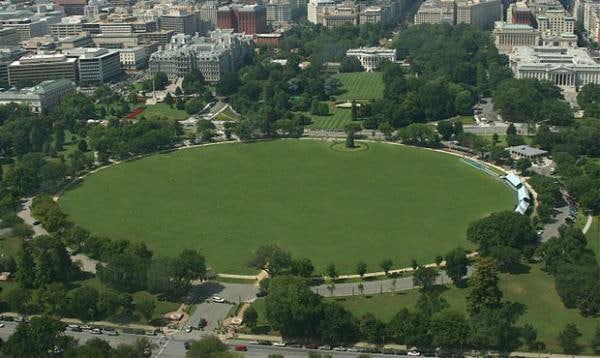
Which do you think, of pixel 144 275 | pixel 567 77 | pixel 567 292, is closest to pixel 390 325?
pixel 567 292

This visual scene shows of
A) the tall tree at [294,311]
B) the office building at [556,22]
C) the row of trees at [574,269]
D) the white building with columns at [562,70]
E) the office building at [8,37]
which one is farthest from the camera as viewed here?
the office building at [556,22]

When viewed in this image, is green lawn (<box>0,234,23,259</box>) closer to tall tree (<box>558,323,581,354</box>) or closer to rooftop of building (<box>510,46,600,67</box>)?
tall tree (<box>558,323,581,354</box>)

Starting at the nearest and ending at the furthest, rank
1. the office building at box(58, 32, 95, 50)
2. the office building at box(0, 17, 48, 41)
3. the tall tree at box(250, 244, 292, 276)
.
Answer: the tall tree at box(250, 244, 292, 276), the office building at box(58, 32, 95, 50), the office building at box(0, 17, 48, 41)

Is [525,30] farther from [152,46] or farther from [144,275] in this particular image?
[144,275]

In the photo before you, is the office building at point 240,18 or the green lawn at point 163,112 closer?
the green lawn at point 163,112

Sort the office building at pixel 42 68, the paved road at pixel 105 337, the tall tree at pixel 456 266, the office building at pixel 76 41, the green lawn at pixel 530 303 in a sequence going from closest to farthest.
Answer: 1. the paved road at pixel 105 337
2. the green lawn at pixel 530 303
3. the tall tree at pixel 456 266
4. the office building at pixel 42 68
5. the office building at pixel 76 41

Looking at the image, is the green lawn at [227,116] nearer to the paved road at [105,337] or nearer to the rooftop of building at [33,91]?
the rooftop of building at [33,91]

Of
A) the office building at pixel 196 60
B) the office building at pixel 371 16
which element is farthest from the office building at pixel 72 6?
the office building at pixel 371 16

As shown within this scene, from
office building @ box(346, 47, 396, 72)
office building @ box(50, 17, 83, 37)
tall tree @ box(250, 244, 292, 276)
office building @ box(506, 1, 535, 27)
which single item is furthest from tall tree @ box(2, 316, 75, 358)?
office building @ box(506, 1, 535, 27)
